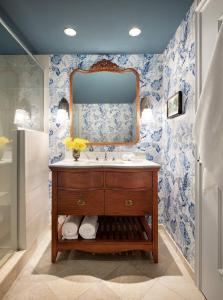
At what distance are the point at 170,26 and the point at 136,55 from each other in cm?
61

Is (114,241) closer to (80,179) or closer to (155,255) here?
(155,255)

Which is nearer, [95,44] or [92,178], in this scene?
[92,178]

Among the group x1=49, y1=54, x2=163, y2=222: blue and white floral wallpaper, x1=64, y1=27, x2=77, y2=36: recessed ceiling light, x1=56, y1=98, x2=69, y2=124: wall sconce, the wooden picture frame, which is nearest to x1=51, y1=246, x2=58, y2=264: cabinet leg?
x1=49, y1=54, x2=163, y2=222: blue and white floral wallpaper

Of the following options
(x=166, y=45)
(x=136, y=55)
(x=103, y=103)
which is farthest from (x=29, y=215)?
(x=166, y=45)

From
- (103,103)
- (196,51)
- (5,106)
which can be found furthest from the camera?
(103,103)

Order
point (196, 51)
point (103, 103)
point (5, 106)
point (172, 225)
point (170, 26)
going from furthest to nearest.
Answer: point (103, 103) < point (172, 225) < point (170, 26) < point (5, 106) < point (196, 51)

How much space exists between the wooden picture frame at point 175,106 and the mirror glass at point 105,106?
1.57 ft

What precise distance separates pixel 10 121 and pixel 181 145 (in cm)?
154

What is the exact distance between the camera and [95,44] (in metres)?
2.29

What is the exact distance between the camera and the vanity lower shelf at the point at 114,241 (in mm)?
1839

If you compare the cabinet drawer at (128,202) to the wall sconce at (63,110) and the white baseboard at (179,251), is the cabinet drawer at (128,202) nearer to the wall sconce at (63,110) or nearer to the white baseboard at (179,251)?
the white baseboard at (179,251)

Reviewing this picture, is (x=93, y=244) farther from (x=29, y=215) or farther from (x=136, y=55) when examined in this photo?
(x=136, y=55)

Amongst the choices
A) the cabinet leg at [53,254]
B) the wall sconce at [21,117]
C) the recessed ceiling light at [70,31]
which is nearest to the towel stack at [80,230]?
the cabinet leg at [53,254]

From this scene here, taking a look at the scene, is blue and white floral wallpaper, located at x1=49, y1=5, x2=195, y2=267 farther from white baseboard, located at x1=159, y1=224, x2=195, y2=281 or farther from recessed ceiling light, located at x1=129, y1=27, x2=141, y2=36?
recessed ceiling light, located at x1=129, y1=27, x2=141, y2=36
